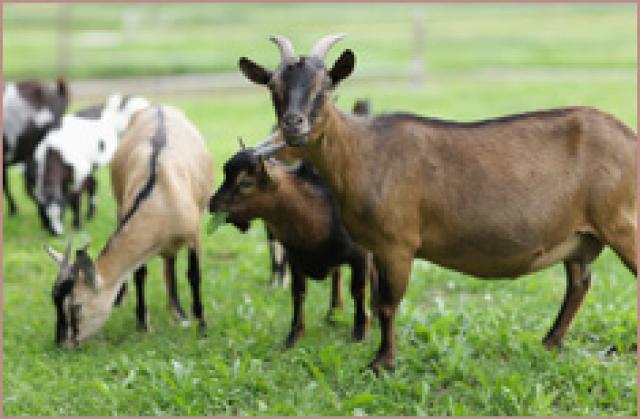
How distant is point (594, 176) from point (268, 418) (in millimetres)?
2712

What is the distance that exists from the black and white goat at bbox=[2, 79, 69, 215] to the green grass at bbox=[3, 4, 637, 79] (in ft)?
48.4

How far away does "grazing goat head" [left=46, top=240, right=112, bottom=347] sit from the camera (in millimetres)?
6898

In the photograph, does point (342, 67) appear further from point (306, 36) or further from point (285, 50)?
point (306, 36)

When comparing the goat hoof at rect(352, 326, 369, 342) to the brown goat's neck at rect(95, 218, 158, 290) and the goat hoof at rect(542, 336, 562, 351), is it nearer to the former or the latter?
the goat hoof at rect(542, 336, 562, 351)

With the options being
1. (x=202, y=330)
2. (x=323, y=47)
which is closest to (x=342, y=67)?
(x=323, y=47)

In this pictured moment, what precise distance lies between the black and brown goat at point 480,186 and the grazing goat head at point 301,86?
0.16 meters

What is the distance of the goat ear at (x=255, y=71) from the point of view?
5.80m

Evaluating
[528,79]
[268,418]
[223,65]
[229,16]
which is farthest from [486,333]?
[229,16]

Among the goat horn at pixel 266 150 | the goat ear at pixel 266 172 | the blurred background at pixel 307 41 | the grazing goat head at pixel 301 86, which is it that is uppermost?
the grazing goat head at pixel 301 86

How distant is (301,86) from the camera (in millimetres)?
5469

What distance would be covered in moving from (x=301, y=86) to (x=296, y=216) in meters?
1.53

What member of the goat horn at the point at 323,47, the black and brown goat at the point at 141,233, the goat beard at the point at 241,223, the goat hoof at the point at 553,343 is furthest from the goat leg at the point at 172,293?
the goat hoof at the point at 553,343

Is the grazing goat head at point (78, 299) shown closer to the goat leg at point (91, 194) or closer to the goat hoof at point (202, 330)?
the goat hoof at point (202, 330)

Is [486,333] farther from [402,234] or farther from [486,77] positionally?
[486,77]
